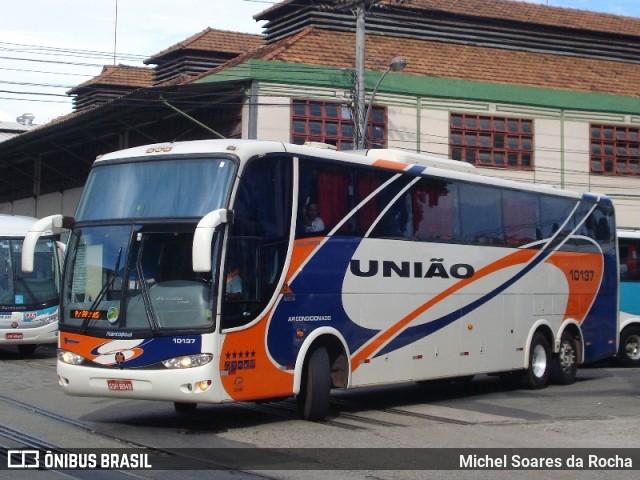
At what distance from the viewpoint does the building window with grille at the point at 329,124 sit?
1294 inches

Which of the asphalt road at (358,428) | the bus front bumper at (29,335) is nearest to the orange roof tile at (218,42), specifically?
the bus front bumper at (29,335)

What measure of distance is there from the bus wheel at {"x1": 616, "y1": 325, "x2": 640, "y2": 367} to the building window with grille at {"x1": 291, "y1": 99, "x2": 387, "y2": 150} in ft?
36.2

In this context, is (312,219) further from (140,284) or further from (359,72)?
(359,72)

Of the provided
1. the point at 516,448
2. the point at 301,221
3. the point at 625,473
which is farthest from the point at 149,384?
the point at 625,473

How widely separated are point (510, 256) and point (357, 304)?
14.2 feet

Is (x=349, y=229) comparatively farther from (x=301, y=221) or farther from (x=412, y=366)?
(x=412, y=366)

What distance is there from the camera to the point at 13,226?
2453 centimetres

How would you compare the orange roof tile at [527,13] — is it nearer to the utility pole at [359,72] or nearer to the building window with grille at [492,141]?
the building window with grille at [492,141]

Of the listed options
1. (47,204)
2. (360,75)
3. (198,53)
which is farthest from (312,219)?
(47,204)

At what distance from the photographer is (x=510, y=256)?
17469 mm

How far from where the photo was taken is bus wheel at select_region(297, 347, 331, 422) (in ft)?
42.9

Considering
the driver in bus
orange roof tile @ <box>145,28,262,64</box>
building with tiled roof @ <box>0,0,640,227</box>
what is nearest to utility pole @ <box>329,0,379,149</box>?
building with tiled roof @ <box>0,0,640,227</box>

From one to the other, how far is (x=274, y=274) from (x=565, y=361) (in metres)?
8.28

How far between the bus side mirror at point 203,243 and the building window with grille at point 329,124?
2144 cm
